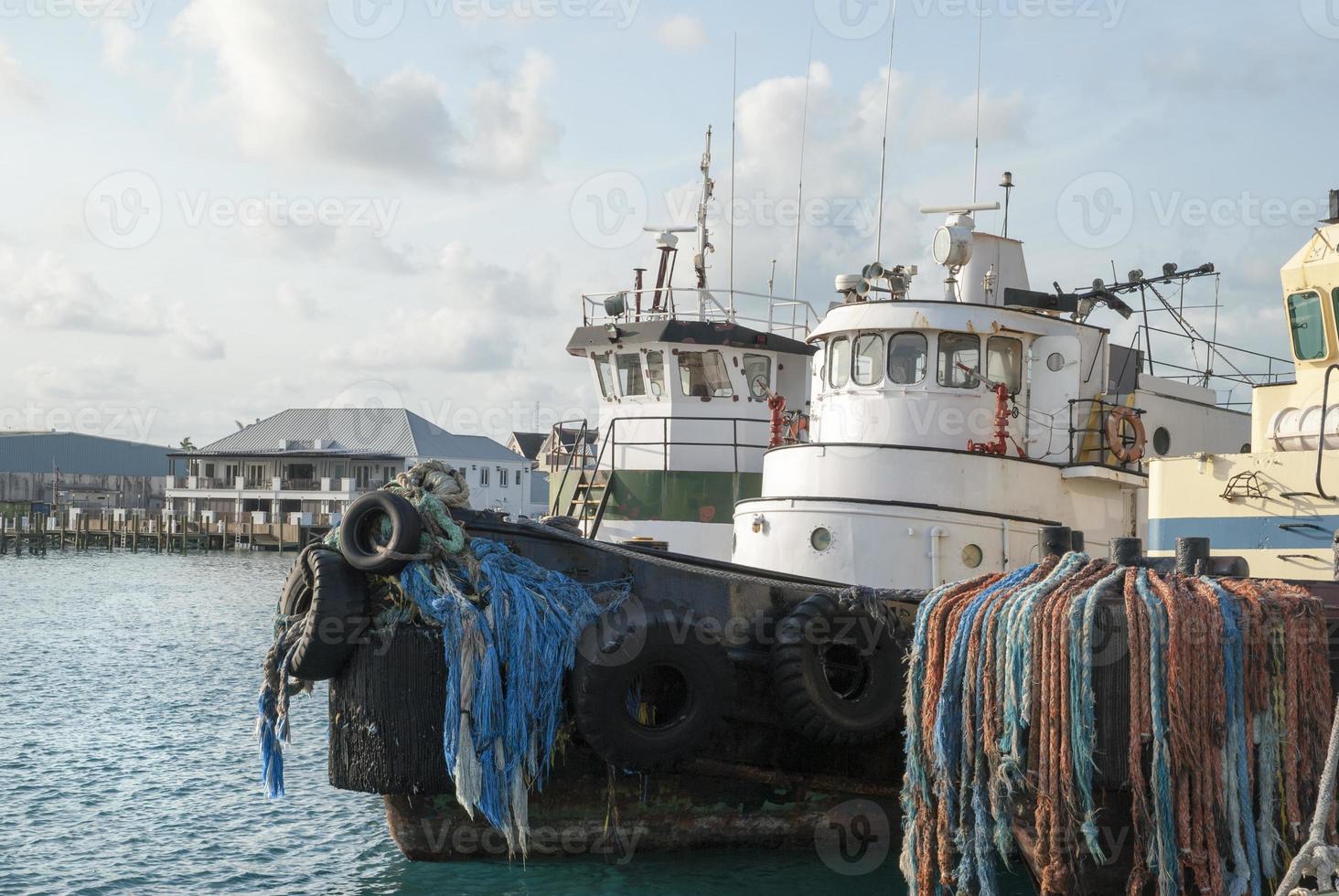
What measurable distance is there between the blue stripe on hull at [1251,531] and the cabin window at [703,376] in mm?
10228

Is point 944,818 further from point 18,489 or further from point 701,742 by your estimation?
point 18,489

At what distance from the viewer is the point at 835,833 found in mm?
10344

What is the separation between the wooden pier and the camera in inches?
2800

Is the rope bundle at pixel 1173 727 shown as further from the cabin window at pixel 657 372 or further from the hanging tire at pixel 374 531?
the cabin window at pixel 657 372

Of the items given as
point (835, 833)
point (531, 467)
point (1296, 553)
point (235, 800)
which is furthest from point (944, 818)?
point (531, 467)

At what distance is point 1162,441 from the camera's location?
14.3m

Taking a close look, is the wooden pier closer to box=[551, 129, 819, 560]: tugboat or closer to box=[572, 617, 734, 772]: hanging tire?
box=[551, 129, 819, 560]: tugboat

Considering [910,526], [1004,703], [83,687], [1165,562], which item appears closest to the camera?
[1004,703]

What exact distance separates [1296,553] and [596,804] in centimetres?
591

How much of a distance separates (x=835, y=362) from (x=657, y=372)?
7258mm

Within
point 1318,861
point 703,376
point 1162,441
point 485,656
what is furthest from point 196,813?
point 1162,441
